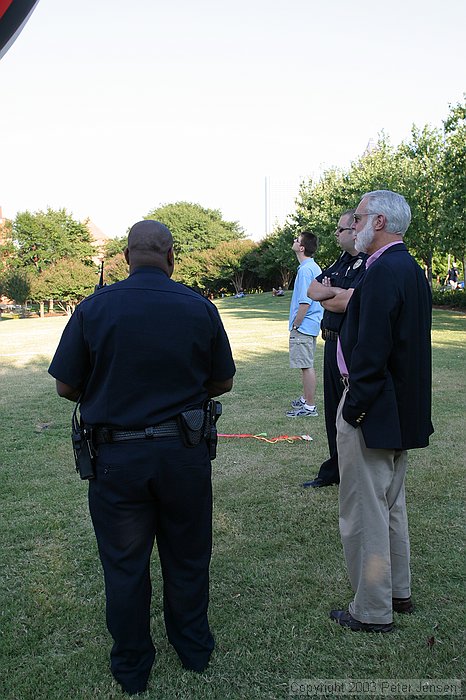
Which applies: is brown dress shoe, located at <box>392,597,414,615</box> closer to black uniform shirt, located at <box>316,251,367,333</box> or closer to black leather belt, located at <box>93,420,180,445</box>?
black leather belt, located at <box>93,420,180,445</box>

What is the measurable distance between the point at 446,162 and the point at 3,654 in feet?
Result: 90.0

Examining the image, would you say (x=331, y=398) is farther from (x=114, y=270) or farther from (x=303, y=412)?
(x=114, y=270)

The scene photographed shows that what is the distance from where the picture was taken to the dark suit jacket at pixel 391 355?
10.5 feet

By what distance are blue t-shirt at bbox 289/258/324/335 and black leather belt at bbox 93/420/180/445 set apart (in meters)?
4.82

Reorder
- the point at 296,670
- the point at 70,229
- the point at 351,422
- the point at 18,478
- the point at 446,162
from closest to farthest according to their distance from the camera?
the point at 296,670, the point at 351,422, the point at 18,478, the point at 446,162, the point at 70,229

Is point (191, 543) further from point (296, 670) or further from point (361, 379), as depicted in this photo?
point (361, 379)

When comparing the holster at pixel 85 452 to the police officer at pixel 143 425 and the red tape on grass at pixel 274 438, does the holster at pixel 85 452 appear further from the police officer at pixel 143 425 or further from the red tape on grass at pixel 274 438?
the red tape on grass at pixel 274 438

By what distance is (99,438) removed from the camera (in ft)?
9.36

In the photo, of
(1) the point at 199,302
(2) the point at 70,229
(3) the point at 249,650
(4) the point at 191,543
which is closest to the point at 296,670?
(3) the point at 249,650

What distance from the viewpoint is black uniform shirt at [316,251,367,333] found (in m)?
5.08

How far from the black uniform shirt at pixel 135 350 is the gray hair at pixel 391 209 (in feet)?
3.91

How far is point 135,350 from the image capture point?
2750mm

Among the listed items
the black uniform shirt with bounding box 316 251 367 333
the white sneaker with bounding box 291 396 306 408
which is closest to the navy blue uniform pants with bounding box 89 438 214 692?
the black uniform shirt with bounding box 316 251 367 333

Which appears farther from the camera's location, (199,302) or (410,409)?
(410,409)
